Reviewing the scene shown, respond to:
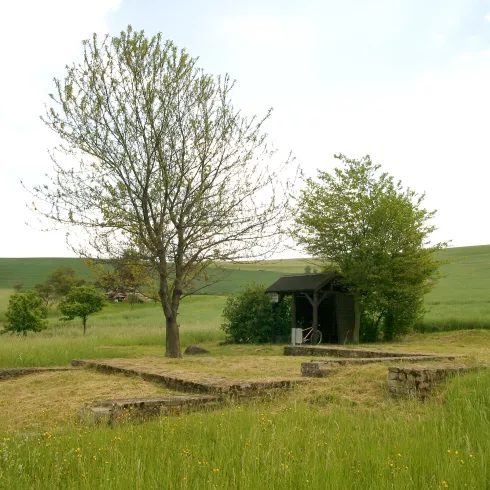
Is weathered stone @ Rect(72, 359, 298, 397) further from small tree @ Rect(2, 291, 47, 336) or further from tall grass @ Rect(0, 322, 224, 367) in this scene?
small tree @ Rect(2, 291, 47, 336)

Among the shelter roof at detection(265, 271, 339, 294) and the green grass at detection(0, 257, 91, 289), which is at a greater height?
the green grass at detection(0, 257, 91, 289)

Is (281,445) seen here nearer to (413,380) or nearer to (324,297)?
(413,380)

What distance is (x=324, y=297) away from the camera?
1061 inches

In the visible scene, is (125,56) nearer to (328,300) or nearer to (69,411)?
(69,411)

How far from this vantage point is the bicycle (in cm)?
2573

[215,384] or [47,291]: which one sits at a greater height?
[47,291]

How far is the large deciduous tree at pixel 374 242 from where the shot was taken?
25.6m

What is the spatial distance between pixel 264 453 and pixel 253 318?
22166 millimetres

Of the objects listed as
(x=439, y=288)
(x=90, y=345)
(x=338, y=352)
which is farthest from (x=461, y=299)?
(x=90, y=345)

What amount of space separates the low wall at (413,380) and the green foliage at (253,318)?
18248 millimetres

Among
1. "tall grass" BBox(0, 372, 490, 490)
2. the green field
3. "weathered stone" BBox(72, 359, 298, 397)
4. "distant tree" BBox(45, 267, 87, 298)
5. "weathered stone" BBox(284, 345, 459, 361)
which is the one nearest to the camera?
"tall grass" BBox(0, 372, 490, 490)

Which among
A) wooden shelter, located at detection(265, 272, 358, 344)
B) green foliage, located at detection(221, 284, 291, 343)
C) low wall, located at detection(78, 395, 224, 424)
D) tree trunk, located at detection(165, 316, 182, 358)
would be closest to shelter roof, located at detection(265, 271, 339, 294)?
wooden shelter, located at detection(265, 272, 358, 344)

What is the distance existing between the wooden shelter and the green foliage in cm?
64

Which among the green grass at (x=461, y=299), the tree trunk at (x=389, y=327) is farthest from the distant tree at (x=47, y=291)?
the tree trunk at (x=389, y=327)
